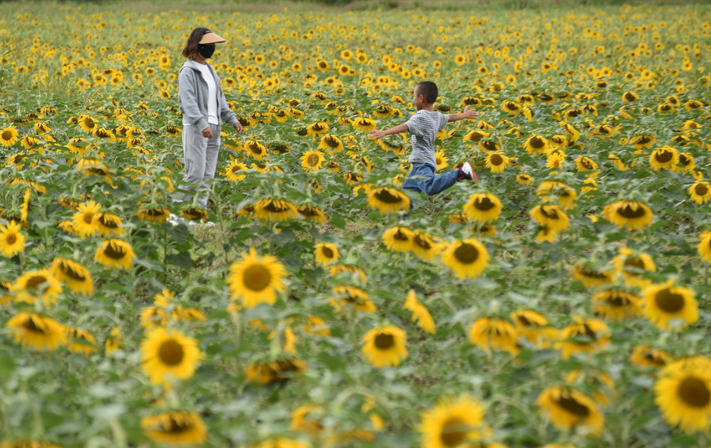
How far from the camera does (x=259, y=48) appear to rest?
15148mm

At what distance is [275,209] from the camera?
3.47 meters

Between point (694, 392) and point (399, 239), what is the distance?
1615 mm

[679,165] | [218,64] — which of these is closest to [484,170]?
[679,165]

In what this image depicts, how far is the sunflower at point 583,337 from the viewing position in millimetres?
2357

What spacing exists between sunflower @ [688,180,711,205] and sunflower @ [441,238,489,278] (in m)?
2.24

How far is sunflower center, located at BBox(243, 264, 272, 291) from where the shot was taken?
2.67 m

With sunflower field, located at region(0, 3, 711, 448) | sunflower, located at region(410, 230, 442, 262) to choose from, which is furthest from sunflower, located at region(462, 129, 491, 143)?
sunflower, located at region(410, 230, 442, 262)

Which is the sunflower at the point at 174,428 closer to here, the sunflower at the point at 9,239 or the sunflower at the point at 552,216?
the sunflower at the point at 9,239

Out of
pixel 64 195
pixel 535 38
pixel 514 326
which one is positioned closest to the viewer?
pixel 514 326

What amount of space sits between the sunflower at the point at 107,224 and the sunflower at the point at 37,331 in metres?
0.93

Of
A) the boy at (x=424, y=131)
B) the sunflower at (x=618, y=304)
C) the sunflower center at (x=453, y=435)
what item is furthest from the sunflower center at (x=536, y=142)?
the sunflower center at (x=453, y=435)

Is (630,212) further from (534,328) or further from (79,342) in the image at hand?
→ (79,342)

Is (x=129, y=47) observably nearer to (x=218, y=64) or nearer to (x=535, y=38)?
(x=218, y=64)

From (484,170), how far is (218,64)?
8131 millimetres
